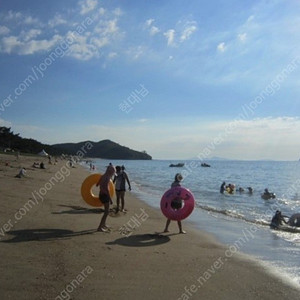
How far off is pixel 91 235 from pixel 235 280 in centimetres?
341

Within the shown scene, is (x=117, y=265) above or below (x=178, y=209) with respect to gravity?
below

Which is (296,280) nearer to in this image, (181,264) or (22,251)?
(181,264)

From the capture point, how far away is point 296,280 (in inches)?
246

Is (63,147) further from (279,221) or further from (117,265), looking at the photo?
(117,265)

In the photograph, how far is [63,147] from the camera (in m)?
139

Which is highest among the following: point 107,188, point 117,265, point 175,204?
point 107,188

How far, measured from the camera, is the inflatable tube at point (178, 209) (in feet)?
31.9

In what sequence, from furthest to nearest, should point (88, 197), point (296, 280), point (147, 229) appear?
1. point (88, 197)
2. point (147, 229)
3. point (296, 280)

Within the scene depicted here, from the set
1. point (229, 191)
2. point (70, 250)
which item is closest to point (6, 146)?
point (229, 191)

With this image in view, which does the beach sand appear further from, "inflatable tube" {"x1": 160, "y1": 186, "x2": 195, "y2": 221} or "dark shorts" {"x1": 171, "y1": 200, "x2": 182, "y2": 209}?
"dark shorts" {"x1": 171, "y1": 200, "x2": 182, "y2": 209}

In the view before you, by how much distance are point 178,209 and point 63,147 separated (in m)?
134

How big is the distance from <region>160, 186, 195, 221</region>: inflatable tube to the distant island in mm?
67831

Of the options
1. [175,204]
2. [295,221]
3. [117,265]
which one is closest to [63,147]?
[295,221]

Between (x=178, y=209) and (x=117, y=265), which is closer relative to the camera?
(x=117, y=265)
